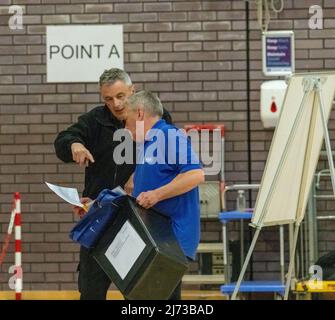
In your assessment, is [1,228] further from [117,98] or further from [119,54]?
[117,98]

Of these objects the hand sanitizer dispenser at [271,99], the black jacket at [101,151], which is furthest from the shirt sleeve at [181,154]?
the hand sanitizer dispenser at [271,99]

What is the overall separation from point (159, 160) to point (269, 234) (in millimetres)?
3304

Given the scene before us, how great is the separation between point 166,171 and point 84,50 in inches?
133

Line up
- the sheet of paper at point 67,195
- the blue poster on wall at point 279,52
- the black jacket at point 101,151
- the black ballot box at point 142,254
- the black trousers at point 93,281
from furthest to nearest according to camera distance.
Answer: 1. the blue poster on wall at point 279,52
2. the black jacket at point 101,151
3. the black trousers at point 93,281
4. the sheet of paper at point 67,195
5. the black ballot box at point 142,254

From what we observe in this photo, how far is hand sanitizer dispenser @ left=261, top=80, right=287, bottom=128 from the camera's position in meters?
8.89

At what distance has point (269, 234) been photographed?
923cm

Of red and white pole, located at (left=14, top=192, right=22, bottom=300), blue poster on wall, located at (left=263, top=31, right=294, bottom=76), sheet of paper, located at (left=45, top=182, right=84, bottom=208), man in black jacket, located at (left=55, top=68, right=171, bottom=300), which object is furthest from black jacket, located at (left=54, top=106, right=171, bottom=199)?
blue poster on wall, located at (left=263, top=31, right=294, bottom=76)

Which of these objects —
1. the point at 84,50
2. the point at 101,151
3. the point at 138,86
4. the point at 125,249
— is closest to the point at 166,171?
the point at 125,249

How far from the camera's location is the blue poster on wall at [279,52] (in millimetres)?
9016

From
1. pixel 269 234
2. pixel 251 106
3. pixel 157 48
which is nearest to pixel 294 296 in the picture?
pixel 269 234

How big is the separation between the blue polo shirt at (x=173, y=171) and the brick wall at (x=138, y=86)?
3.08 m

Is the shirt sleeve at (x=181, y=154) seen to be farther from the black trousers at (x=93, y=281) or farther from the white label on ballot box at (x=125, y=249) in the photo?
the black trousers at (x=93, y=281)

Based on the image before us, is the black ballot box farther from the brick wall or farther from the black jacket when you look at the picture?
the brick wall

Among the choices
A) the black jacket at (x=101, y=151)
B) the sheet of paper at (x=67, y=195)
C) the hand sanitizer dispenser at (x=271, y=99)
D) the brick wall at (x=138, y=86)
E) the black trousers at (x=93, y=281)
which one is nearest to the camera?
the sheet of paper at (x=67, y=195)
